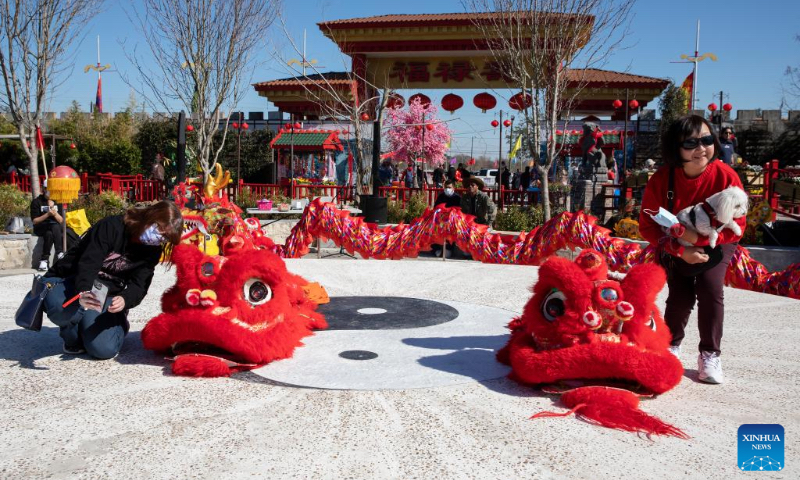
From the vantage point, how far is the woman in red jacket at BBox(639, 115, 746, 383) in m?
3.52

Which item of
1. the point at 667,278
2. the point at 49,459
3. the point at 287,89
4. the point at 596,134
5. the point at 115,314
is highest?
the point at 287,89

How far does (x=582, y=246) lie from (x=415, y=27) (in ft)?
54.3

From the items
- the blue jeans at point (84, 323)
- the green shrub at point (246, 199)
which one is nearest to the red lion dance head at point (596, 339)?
the blue jeans at point (84, 323)

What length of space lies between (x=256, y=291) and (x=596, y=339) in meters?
2.00

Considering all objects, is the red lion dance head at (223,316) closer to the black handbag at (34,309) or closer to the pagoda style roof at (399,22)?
the black handbag at (34,309)

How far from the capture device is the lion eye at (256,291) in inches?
153

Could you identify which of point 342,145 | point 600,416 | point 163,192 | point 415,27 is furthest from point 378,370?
point 342,145

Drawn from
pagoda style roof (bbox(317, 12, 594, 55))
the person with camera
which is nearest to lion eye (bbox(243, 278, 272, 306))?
the person with camera

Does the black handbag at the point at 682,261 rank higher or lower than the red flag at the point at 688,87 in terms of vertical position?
lower

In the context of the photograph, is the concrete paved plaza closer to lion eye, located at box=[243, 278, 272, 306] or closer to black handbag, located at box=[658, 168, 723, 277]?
lion eye, located at box=[243, 278, 272, 306]

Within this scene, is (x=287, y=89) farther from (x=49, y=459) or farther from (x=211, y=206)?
(x=49, y=459)

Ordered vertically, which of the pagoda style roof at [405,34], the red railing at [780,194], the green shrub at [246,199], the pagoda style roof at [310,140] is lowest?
the green shrub at [246,199]

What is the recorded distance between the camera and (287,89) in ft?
86.8

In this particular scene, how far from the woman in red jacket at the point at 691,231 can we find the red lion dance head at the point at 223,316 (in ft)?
7.53
